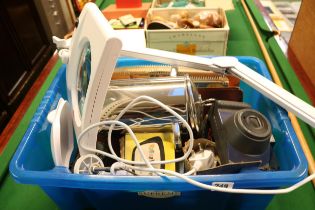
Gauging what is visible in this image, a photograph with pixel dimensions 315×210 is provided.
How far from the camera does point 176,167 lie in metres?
0.51

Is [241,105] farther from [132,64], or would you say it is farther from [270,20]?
[270,20]

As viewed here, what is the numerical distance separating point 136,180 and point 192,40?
617 mm

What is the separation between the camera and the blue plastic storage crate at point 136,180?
421 millimetres

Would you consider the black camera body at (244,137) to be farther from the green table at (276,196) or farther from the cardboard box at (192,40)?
the cardboard box at (192,40)

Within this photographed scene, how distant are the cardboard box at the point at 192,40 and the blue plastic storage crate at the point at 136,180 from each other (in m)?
0.26

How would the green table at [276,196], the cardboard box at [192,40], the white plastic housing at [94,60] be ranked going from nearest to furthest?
the white plastic housing at [94,60], the green table at [276,196], the cardboard box at [192,40]

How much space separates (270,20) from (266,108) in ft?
3.79

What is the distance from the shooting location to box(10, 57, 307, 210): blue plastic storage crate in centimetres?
42

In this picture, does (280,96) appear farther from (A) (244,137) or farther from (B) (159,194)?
(B) (159,194)

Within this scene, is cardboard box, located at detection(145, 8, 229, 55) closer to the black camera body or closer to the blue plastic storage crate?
the blue plastic storage crate

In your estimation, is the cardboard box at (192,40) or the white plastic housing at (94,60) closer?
the white plastic housing at (94,60)

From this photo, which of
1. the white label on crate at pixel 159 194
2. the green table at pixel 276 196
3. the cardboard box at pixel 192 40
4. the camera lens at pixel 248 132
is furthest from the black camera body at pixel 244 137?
the cardboard box at pixel 192 40

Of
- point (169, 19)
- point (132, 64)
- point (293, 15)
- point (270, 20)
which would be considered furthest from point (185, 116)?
point (293, 15)

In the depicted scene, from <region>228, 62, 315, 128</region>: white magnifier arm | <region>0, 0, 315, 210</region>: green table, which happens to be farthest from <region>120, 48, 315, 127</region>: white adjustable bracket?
<region>0, 0, 315, 210</region>: green table
